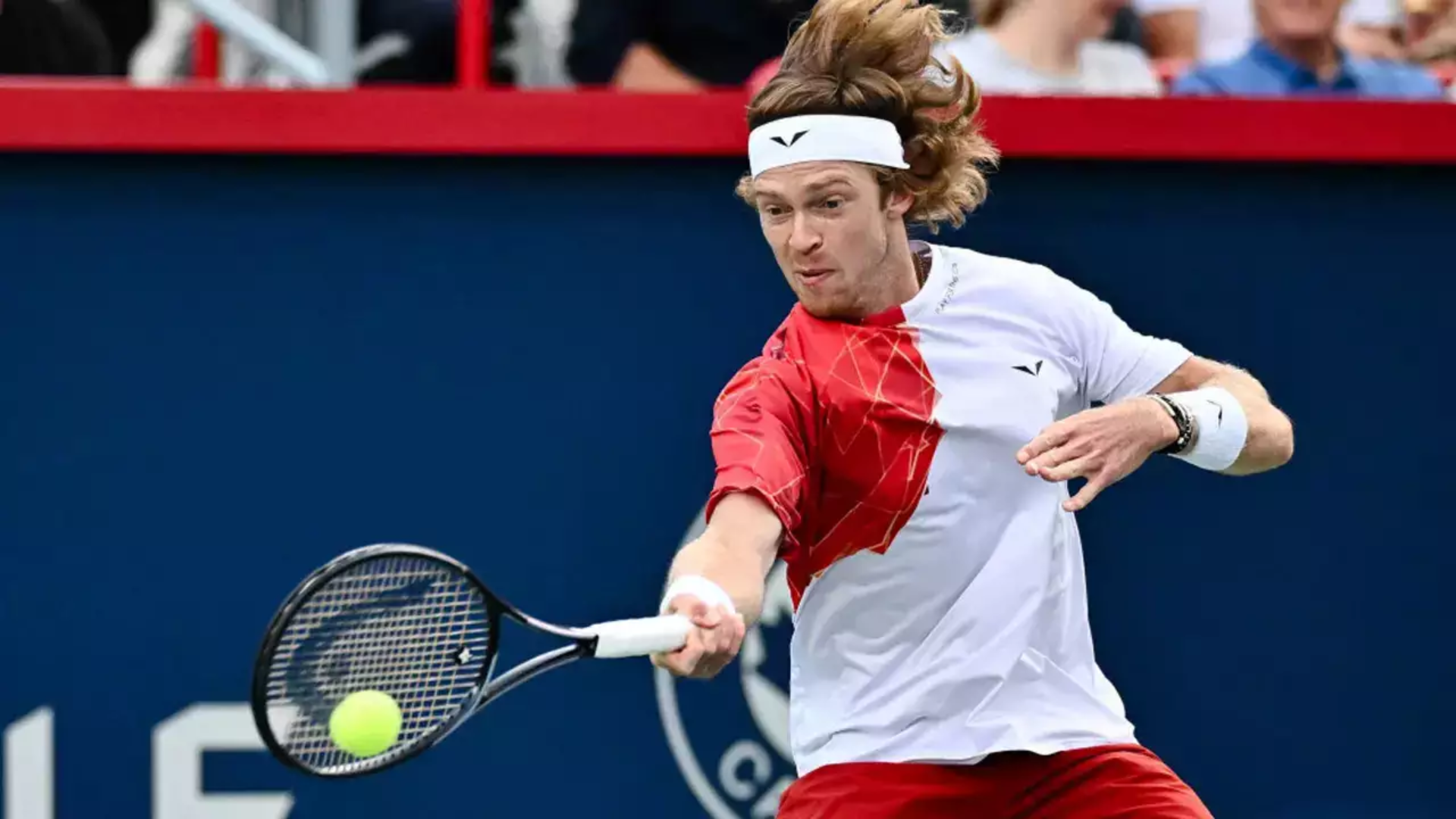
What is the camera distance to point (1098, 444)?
3.03 m

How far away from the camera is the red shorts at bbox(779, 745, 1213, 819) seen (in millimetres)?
3217

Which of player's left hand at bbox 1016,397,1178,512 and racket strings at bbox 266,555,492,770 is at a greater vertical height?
player's left hand at bbox 1016,397,1178,512

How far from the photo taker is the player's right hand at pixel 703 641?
8.87 feet

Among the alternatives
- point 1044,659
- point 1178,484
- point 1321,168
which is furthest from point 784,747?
point 1321,168

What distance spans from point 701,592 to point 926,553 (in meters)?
0.59

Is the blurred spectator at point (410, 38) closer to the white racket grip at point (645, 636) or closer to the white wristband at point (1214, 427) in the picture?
the white wristband at point (1214, 427)

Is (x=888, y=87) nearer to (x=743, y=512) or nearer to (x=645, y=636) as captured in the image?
(x=743, y=512)

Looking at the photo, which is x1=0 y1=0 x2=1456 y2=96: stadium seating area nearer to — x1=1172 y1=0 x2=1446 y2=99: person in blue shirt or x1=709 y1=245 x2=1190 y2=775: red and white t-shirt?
x1=1172 y1=0 x2=1446 y2=99: person in blue shirt

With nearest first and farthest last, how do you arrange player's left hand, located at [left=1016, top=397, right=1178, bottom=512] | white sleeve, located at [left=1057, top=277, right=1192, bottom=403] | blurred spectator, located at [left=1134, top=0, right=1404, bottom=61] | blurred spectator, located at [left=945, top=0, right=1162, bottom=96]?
player's left hand, located at [left=1016, top=397, right=1178, bottom=512], white sleeve, located at [left=1057, top=277, right=1192, bottom=403], blurred spectator, located at [left=945, top=0, right=1162, bottom=96], blurred spectator, located at [left=1134, top=0, right=1404, bottom=61]

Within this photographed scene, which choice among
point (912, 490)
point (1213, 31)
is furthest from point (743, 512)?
point (1213, 31)

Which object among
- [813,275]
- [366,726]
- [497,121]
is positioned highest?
[497,121]

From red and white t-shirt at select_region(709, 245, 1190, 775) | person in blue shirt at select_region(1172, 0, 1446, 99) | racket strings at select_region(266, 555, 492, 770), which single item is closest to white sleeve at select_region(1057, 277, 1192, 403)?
red and white t-shirt at select_region(709, 245, 1190, 775)

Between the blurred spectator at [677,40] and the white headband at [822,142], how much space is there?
1.88 metres

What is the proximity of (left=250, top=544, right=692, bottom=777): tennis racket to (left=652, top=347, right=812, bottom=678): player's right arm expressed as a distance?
1.7 inches
